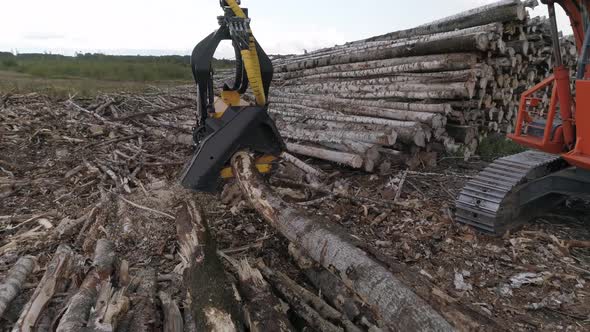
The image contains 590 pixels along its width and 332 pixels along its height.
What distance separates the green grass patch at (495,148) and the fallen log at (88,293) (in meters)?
6.34

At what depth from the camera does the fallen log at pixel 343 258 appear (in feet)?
7.77

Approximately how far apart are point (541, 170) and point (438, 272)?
2027 millimetres

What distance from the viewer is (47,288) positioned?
9.17ft

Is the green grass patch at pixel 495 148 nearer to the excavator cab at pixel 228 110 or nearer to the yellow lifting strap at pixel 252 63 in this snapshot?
the excavator cab at pixel 228 110

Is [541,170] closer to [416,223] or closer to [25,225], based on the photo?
[416,223]

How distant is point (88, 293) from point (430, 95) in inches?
230

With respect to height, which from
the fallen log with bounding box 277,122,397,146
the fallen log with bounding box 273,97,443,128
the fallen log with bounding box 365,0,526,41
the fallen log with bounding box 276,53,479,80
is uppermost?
the fallen log with bounding box 365,0,526,41

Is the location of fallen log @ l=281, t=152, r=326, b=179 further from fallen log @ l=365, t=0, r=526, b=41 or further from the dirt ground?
fallen log @ l=365, t=0, r=526, b=41

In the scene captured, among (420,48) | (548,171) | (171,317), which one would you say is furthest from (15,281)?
(420,48)

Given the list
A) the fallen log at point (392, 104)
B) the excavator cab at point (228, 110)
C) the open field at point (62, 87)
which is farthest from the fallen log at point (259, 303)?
the open field at point (62, 87)

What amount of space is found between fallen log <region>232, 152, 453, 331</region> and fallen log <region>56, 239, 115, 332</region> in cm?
123

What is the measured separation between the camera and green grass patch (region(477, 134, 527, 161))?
7.58 metres

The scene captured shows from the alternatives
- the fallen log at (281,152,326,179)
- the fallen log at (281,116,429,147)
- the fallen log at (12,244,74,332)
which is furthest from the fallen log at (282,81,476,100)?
the fallen log at (12,244,74,332)

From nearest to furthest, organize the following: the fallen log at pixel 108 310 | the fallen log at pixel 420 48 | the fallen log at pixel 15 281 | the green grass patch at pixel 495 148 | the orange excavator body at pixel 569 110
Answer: the fallen log at pixel 108 310, the fallen log at pixel 15 281, the orange excavator body at pixel 569 110, the fallen log at pixel 420 48, the green grass patch at pixel 495 148
